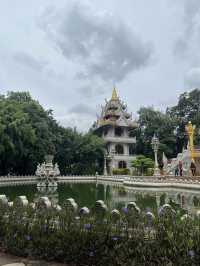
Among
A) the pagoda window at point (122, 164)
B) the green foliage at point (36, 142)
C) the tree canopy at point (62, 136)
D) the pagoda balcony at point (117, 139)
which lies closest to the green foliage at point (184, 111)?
the tree canopy at point (62, 136)

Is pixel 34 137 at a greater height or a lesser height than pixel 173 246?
greater

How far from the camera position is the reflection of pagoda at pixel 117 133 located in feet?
159

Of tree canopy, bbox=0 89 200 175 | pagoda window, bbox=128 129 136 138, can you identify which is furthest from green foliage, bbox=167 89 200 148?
pagoda window, bbox=128 129 136 138

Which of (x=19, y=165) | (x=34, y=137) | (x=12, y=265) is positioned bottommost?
(x=12, y=265)

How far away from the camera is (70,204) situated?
5.58 meters

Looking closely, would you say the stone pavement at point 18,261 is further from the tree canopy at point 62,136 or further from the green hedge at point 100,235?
the tree canopy at point 62,136

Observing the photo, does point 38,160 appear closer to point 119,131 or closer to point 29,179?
point 29,179

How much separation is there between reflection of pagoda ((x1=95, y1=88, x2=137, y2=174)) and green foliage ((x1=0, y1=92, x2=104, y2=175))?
327 cm

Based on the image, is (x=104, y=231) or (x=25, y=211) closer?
(x=104, y=231)

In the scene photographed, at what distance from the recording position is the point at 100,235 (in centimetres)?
422

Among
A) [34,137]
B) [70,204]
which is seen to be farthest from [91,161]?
[70,204]

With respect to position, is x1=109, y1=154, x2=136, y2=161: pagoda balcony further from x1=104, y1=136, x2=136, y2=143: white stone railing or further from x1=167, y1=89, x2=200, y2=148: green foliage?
x1=167, y1=89, x2=200, y2=148: green foliage

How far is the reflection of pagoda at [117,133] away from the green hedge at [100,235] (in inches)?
1633

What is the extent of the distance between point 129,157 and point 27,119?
61.2ft
